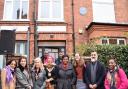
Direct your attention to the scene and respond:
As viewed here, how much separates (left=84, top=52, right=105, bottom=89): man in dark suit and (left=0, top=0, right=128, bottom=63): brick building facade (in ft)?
27.2

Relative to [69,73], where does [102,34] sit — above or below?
above

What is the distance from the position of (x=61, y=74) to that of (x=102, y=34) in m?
8.95

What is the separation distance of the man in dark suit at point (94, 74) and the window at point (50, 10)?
9571 millimetres

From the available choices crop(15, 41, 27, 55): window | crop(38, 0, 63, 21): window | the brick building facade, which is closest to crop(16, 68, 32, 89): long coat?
the brick building facade

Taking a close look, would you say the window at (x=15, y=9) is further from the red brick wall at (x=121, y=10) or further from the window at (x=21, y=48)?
the red brick wall at (x=121, y=10)

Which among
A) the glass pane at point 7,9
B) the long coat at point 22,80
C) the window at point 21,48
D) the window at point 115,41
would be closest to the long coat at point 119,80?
the long coat at point 22,80

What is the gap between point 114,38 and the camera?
18.0 metres

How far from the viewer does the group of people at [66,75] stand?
8.71 meters

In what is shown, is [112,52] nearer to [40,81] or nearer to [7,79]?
[40,81]

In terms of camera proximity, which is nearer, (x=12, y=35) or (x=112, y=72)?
(x=112, y=72)

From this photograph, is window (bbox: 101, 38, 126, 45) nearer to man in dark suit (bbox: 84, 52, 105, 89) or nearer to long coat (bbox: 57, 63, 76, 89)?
man in dark suit (bbox: 84, 52, 105, 89)

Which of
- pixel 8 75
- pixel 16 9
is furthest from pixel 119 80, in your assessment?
pixel 16 9

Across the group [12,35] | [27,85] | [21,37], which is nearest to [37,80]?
[27,85]

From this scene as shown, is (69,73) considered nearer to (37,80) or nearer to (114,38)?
(37,80)
